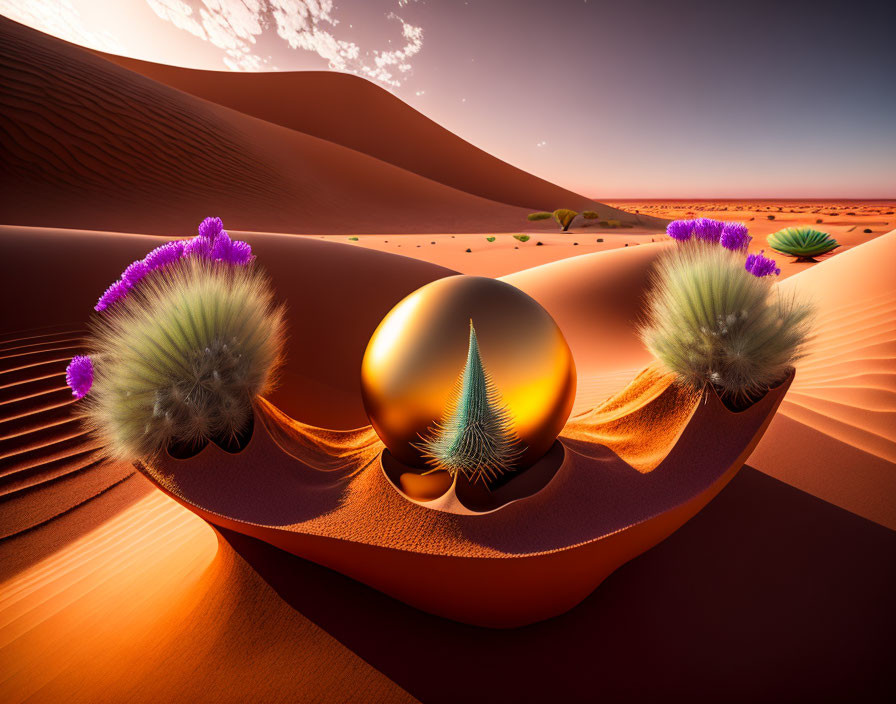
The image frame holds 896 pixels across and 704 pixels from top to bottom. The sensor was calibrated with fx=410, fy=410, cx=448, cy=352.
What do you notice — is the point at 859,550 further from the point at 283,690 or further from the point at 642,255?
the point at 642,255

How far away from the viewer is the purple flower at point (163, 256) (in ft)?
5.99

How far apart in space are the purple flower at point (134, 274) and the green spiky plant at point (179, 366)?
0.09ft

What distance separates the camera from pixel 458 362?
61.9 inches

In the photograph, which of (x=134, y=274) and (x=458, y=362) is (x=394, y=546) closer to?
(x=458, y=362)

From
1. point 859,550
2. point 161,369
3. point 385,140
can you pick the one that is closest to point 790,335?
point 859,550

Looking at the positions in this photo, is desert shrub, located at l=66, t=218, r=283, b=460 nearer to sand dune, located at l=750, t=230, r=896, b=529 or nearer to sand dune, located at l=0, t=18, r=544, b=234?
sand dune, located at l=750, t=230, r=896, b=529

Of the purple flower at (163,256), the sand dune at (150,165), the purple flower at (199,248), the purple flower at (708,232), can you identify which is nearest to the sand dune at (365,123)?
the sand dune at (150,165)

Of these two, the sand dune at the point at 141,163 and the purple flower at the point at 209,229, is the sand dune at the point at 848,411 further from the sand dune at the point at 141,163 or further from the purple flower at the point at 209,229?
the sand dune at the point at 141,163

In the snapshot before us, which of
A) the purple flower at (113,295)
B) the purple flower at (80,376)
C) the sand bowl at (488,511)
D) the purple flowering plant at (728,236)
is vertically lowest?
the sand bowl at (488,511)

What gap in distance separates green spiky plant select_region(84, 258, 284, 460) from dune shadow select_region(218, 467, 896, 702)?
1.76 feet

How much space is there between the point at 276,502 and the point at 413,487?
1.76 feet

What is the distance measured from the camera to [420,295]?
1.77m

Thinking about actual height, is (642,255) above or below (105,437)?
above

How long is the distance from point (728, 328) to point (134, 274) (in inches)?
99.9
